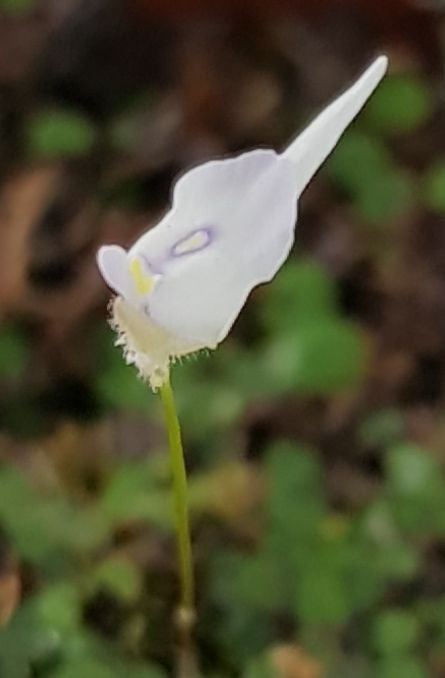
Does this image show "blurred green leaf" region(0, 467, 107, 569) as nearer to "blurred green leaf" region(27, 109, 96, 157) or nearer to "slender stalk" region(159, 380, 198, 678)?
"slender stalk" region(159, 380, 198, 678)

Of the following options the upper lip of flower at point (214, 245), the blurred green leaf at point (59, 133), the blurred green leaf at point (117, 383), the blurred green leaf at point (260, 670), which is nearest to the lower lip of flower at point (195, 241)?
the upper lip of flower at point (214, 245)

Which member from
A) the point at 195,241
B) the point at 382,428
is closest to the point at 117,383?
the point at 382,428

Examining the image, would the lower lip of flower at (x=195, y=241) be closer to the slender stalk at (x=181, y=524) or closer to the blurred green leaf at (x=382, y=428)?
the slender stalk at (x=181, y=524)

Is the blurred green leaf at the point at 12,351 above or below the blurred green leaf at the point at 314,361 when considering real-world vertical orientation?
above

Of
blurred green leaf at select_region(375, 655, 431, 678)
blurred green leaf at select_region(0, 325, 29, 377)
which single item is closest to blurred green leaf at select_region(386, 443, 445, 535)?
blurred green leaf at select_region(375, 655, 431, 678)

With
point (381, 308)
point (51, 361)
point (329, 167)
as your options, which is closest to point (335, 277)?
point (381, 308)

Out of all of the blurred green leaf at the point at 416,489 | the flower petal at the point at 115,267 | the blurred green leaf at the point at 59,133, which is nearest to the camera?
the flower petal at the point at 115,267

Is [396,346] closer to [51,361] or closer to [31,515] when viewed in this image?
[51,361]

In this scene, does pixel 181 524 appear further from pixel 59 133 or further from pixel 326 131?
pixel 59 133
